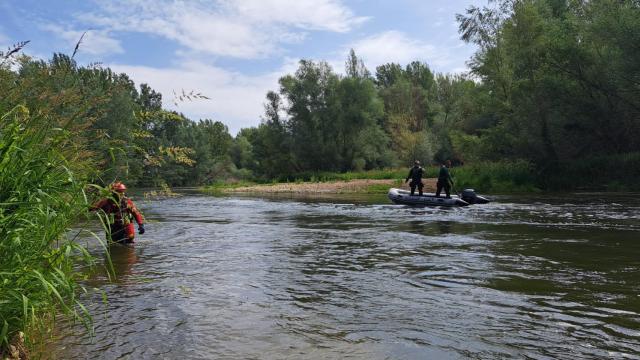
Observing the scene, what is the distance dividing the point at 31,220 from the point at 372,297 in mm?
4334

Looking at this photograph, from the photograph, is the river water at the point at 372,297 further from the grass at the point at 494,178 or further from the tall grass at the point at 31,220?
the grass at the point at 494,178

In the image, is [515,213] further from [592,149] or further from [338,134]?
[338,134]

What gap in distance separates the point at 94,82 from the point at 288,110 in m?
60.5

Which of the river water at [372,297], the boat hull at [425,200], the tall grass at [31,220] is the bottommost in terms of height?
the river water at [372,297]

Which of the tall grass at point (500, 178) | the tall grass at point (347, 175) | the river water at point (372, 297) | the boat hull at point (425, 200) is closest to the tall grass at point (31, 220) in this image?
the river water at point (372, 297)

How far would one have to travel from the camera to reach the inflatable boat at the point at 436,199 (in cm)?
2158

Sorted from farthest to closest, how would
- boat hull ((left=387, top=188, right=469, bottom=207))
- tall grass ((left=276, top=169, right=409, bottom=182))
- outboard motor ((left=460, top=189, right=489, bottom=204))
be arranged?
tall grass ((left=276, top=169, right=409, bottom=182)) → outboard motor ((left=460, top=189, right=489, bottom=204)) → boat hull ((left=387, top=188, right=469, bottom=207))

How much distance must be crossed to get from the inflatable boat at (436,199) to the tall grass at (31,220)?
62.1 ft

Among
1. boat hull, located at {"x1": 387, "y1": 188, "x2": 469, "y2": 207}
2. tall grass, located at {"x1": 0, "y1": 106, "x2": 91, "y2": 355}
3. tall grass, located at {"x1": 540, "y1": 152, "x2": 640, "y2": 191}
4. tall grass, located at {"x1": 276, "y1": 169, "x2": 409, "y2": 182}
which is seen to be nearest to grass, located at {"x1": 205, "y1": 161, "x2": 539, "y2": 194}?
tall grass, located at {"x1": 540, "y1": 152, "x2": 640, "y2": 191}

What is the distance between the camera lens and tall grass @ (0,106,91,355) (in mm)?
3703

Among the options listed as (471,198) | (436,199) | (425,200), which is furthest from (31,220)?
(471,198)

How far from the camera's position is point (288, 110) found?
65.2 metres

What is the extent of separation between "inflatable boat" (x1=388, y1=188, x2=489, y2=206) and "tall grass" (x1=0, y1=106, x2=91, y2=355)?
18.9 meters

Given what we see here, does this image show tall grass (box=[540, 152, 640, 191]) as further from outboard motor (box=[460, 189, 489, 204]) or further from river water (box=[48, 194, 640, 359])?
river water (box=[48, 194, 640, 359])
